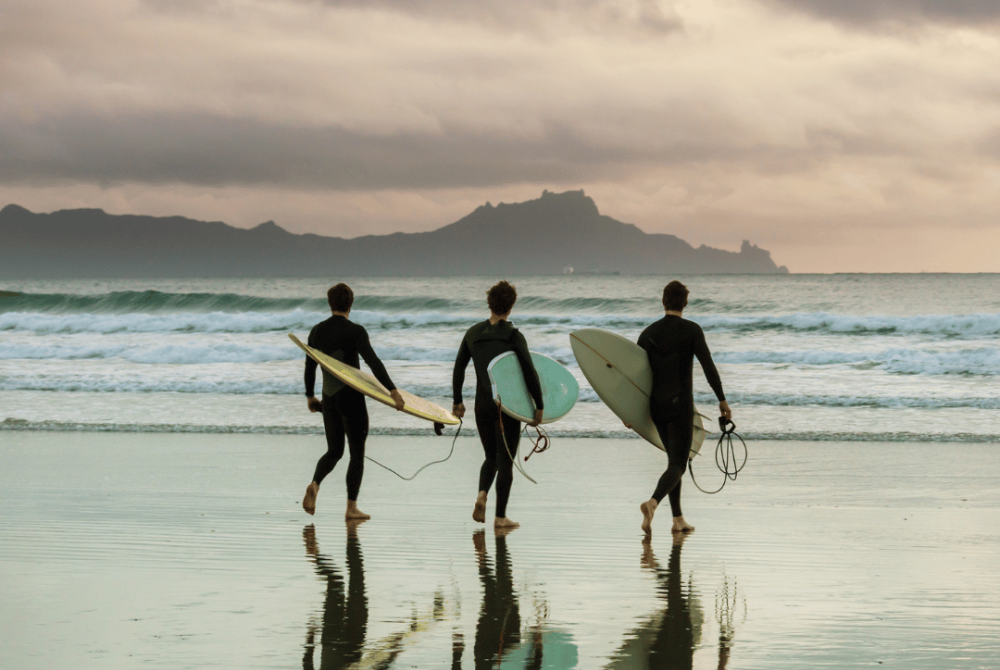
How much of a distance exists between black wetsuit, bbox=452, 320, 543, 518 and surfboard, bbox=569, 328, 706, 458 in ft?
1.19

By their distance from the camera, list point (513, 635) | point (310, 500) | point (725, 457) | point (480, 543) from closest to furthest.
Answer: point (513, 635) < point (480, 543) < point (310, 500) < point (725, 457)

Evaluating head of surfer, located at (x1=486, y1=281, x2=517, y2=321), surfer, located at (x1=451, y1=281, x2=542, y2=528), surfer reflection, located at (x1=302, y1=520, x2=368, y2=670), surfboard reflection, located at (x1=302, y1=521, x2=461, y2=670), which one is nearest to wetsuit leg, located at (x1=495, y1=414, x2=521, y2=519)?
surfer, located at (x1=451, y1=281, x2=542, y2=528)

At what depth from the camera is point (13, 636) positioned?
3830mm

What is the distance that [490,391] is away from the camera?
5.99 meters

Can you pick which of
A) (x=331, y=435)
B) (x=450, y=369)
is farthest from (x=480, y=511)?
(x=450, y=369)

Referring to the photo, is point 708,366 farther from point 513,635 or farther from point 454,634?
point 454,634

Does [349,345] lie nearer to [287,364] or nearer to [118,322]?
[287,364]

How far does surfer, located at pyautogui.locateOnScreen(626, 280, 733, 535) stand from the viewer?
5926 mm

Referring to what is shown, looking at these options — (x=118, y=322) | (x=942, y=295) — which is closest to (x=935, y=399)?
(x=118, y=322)

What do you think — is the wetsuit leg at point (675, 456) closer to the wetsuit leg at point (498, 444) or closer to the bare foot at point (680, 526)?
the bare foot at point (680, 526)

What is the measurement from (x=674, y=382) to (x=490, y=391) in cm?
116

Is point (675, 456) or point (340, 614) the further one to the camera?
point (675, 456)

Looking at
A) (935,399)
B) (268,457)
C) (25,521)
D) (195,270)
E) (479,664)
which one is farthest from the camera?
(195,270)

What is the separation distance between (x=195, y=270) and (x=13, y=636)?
94.9 m
